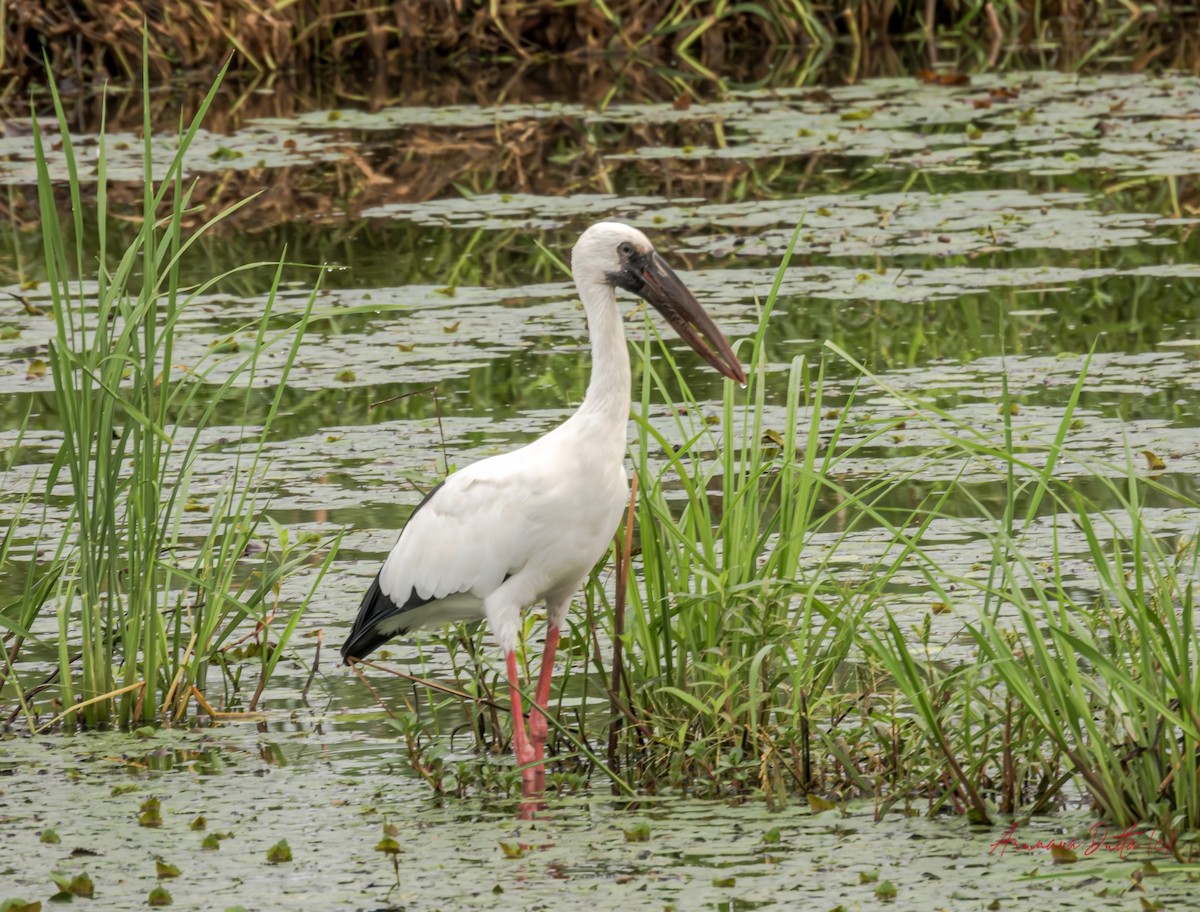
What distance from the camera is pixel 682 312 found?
4.62m

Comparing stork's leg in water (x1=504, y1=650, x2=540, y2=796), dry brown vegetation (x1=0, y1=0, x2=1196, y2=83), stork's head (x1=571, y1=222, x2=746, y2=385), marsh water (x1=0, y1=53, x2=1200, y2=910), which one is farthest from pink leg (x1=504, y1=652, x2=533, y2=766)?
dry brown vegetation (x1=0, y1=0, x2=1196, y2=83)

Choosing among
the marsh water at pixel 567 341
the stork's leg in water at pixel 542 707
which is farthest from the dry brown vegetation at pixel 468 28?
the stork's leg in water at pixel 542 707

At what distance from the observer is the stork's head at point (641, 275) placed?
14.8ft

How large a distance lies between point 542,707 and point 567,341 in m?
4.19

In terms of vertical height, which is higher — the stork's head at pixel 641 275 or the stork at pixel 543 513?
the stork's head at pixel 641 275

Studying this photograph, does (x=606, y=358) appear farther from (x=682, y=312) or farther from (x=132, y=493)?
(x=132, y=493)

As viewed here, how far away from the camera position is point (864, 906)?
3.47 m

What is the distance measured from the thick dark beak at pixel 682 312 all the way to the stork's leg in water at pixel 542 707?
2.46 ft

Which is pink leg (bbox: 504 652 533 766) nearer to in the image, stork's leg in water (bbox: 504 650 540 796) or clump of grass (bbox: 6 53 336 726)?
stork's leg in water (bbox: 504 650 540 796)

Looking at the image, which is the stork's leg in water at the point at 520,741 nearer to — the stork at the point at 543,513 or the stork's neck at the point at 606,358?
the stork at the point at 543,513

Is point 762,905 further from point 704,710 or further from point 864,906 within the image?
point 704,710

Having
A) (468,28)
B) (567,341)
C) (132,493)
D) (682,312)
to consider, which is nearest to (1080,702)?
(682,312)

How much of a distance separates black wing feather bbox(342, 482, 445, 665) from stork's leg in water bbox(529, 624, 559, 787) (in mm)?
306

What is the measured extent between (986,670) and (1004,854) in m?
1.10
